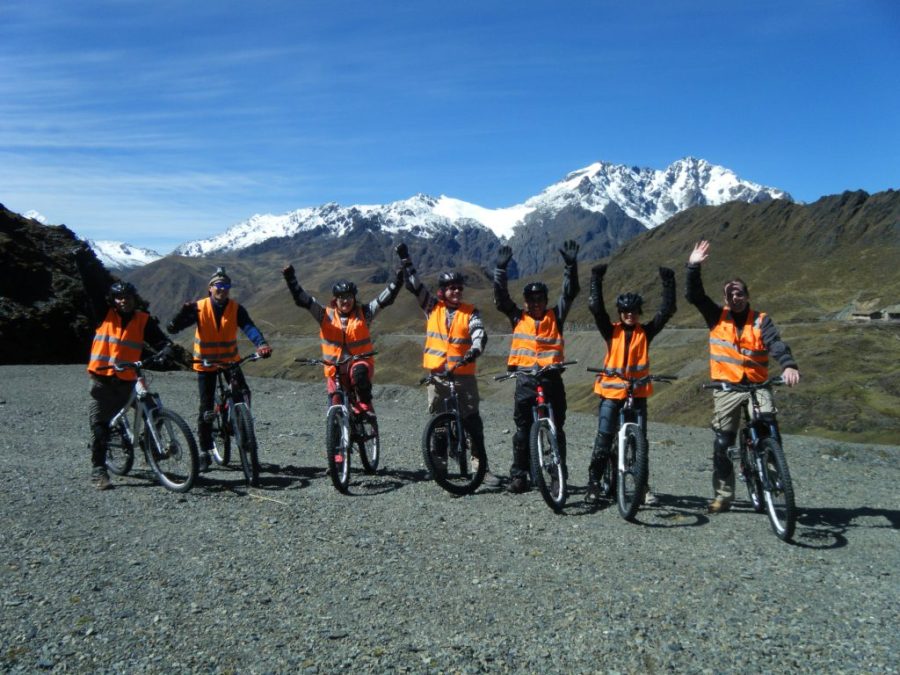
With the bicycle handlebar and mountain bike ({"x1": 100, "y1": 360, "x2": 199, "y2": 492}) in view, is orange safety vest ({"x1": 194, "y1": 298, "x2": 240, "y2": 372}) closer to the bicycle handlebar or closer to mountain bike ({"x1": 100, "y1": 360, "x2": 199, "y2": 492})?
mountain bike ({"x1": 100, "y1": 360, "x2": 199, "y2": 492})

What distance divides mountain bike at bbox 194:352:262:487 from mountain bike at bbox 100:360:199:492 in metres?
0.63

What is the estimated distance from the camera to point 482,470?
29.0 feet

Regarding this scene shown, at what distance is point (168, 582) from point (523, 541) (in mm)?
3150

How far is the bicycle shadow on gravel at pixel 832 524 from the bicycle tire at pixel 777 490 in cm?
19

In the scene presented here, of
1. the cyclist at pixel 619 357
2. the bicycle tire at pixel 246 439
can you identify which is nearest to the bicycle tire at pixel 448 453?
the cyclist at pixel 619 357

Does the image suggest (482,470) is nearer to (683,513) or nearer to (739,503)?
(683,513)

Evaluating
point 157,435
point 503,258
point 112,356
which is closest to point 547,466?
point 503,258

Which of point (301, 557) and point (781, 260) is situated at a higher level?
point (781, 260)

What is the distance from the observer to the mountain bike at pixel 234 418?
8812mm

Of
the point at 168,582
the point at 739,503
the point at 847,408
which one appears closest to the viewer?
the point at 168,582

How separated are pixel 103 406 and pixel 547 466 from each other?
216 inches

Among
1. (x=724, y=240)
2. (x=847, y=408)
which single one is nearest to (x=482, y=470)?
(x=847, y=408)

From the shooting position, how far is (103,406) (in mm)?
8906

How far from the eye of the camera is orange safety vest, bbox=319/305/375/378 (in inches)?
364
